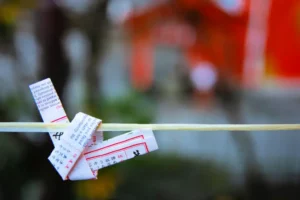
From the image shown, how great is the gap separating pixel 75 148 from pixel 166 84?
0.99 ft

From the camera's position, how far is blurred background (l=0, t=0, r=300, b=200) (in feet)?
1.95

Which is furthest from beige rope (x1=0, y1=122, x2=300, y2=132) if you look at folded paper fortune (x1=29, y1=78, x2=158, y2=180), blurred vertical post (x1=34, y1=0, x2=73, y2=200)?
blurred vertical post (x1=34, y1=0, x2=73, y2=200)

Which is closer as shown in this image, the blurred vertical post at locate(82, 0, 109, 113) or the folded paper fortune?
the folded paper fortune

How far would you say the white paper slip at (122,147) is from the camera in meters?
0.43

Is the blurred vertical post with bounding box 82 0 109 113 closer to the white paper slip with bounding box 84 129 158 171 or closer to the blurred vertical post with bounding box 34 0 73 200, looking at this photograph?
the blurred vertical post with bounding box 34 0 73 200

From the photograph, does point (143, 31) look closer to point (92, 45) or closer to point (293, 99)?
point (92, 45)

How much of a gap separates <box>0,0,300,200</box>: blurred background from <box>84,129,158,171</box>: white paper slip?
13 cm

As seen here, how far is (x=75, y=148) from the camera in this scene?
429 millimetres

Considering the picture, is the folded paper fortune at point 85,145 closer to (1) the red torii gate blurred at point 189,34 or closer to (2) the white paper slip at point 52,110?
(2) the white paper slip at point 52,110

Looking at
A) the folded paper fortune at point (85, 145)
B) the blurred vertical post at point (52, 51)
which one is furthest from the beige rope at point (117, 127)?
the blurred vertical post at point (52, 51)

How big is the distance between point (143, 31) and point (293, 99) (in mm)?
296

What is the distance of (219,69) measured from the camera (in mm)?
677

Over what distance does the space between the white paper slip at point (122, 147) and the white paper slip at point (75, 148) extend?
1 centimetres

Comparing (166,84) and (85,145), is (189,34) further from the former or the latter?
(85,145)
